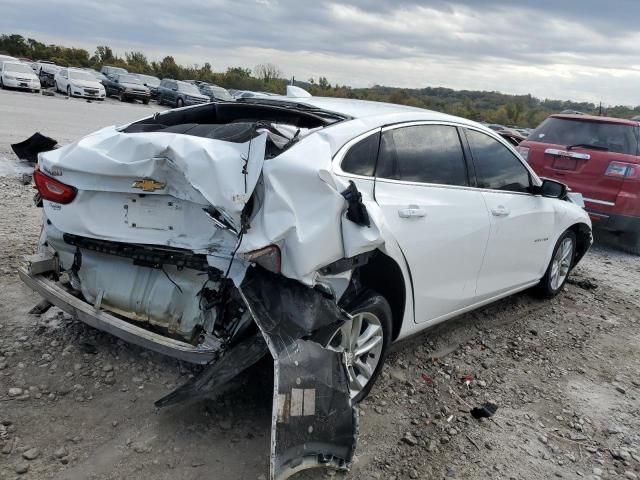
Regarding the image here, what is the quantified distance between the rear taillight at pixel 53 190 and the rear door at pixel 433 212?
1738 millimetres

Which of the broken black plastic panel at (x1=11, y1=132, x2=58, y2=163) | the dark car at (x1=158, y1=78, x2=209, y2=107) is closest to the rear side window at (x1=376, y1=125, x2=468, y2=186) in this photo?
the broken black plastic panel at (x1=11, y1=132, x2=58, y2=163)

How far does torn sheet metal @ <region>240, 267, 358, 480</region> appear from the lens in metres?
2.52

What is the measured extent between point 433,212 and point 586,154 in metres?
5.24

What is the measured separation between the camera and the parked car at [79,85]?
100ft

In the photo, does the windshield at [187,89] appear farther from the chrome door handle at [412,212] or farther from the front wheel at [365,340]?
the front wheel at [365,340]

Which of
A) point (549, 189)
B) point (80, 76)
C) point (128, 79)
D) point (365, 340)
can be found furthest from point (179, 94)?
point (365, 340)

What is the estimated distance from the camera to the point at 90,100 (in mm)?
31125

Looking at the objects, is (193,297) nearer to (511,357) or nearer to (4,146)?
(511,357)

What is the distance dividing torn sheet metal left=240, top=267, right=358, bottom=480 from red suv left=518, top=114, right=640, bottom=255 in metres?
6.14

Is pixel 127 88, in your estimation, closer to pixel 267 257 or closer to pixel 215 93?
pixel 215 93

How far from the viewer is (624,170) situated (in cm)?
750

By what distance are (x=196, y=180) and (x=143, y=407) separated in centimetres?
135

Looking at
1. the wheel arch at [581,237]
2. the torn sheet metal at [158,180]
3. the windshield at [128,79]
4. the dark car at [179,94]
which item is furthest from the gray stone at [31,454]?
the windshield at [128,79]

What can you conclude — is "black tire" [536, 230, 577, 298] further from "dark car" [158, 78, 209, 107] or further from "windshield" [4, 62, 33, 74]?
"windshield" [4, 62, 33, 74]
